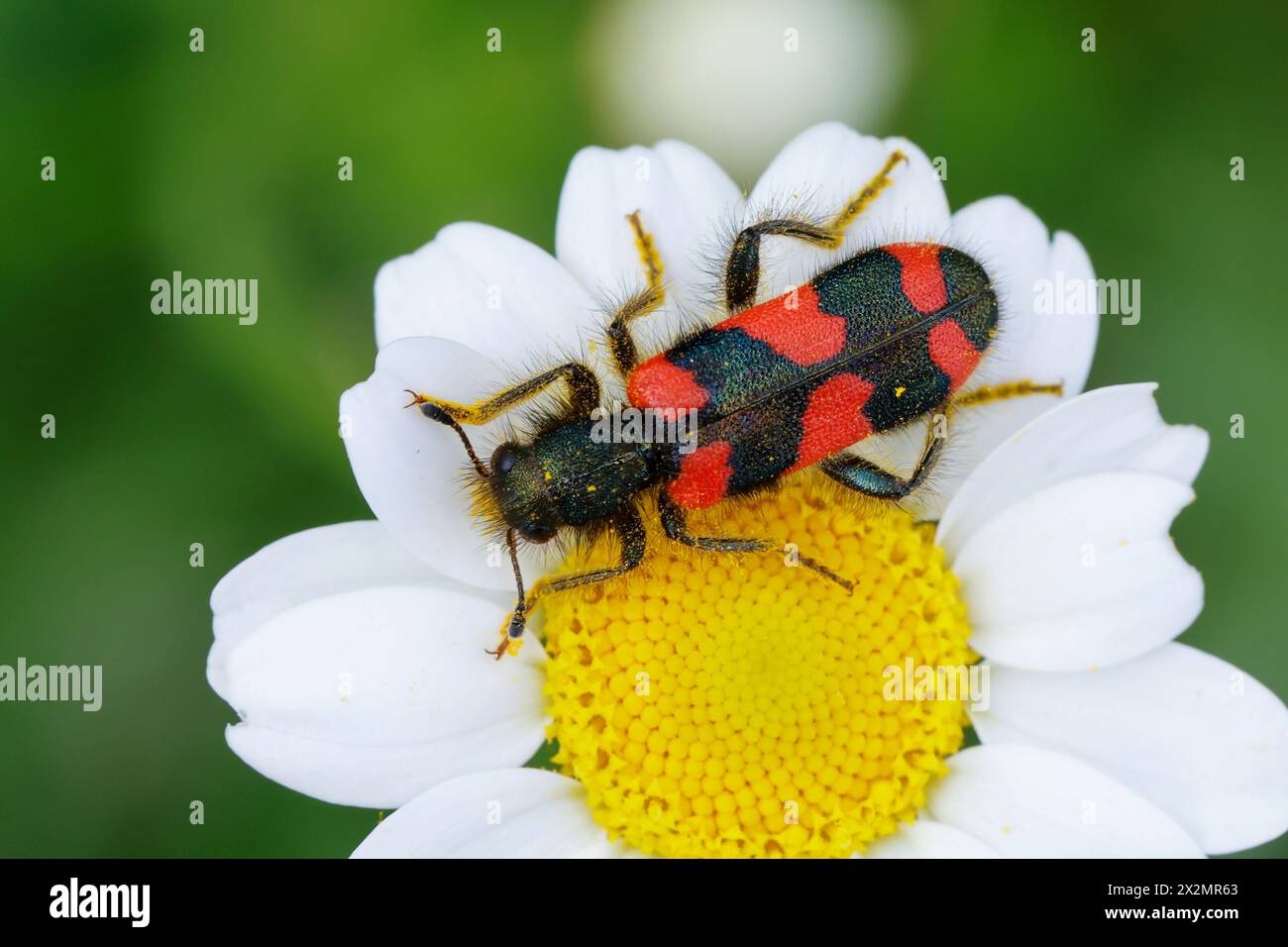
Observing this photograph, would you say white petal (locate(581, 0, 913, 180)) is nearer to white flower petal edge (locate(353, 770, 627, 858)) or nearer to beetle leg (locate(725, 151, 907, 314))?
beetle leg (locate(725, 151, 907, 314))

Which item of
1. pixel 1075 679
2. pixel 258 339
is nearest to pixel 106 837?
pixel 258 339

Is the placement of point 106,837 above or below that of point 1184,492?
below

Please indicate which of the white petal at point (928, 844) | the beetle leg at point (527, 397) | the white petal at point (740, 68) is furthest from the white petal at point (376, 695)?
the white petal at point (740, 68)

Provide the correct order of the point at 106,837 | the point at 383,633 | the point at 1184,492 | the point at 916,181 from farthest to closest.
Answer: the point at 106,837 → the point at 916,181 → the point at 383,633 → the point at 1184,492

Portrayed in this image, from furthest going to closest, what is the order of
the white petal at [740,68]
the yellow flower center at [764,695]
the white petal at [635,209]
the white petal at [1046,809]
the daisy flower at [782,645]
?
the white petal at [740,68] < the white petal at [635,209] < the yellow flower center at [764,695] < the daisy flower at [782,645] < the white petal at [1046,809]

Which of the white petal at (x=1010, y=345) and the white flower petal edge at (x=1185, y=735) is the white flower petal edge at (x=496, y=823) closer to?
the white flower petal edge at (x=1185, y=735)

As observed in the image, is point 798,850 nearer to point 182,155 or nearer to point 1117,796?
point 1117,796

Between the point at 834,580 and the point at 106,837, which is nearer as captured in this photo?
the point at 834,580
